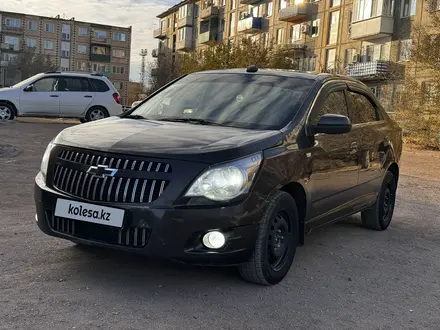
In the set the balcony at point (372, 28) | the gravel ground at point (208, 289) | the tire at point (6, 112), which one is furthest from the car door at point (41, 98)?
the balcony at point (372, 28)

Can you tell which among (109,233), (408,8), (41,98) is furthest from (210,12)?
(109,233)

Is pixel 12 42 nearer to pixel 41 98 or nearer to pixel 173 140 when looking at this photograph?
pixel 41 98

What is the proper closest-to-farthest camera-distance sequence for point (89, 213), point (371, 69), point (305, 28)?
1. point (89, 213)
2. point (371, 69)
3. point (305, 28)

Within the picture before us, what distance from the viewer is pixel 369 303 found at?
382cm

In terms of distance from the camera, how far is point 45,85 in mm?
17688

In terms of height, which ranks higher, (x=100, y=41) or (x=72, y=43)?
(x=100, y=41)

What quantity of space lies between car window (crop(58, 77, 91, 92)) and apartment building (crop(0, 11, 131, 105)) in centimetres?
6441

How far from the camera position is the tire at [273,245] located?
3.73 m

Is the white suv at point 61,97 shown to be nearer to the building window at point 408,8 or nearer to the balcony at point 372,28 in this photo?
the balcony at point 372,28

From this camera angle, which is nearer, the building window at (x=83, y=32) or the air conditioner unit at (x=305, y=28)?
the air conditioner unit at (x=305, y=28)

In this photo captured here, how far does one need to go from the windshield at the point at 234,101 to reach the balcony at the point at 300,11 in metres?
39.8

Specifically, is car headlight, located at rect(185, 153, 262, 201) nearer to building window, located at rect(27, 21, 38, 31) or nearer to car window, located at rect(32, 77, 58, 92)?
car window, located at rect(32, 77, 58, 92)

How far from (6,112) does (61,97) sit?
1.85m

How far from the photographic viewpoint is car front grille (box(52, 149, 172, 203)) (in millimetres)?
3398
